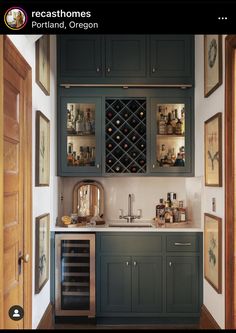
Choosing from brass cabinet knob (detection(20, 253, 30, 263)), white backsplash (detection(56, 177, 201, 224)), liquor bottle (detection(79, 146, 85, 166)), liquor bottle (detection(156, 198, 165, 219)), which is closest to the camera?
brass cabinet knob (detection(20, 253, 30, 263))

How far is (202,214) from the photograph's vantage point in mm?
4273

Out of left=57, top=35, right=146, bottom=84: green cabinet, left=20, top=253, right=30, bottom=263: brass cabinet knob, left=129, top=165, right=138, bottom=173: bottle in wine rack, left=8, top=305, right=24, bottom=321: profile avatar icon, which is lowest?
left=8, top=305, right=24, bottom=321: profile avatar icon

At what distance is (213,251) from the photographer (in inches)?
147

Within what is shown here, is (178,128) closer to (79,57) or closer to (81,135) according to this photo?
(81,135)

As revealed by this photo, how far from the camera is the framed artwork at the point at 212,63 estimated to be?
11.5 ft

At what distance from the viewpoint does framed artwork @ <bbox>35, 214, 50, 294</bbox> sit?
134 inches

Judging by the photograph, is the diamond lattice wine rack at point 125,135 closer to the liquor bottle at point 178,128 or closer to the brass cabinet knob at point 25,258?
the liquor bottle at point 178,128

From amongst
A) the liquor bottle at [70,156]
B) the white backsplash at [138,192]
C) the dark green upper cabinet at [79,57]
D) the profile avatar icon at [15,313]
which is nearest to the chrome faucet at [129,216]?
the white backsplash at [138,192]

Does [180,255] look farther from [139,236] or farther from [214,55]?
[214,55]

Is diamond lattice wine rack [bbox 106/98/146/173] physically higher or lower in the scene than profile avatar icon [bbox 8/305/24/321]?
higher

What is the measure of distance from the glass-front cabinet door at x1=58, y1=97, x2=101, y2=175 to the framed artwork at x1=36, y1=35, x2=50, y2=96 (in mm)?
654

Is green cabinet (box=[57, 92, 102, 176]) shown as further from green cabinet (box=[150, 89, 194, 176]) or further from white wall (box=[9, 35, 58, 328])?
green cabinet (box=[150, 89, 194, 176])
